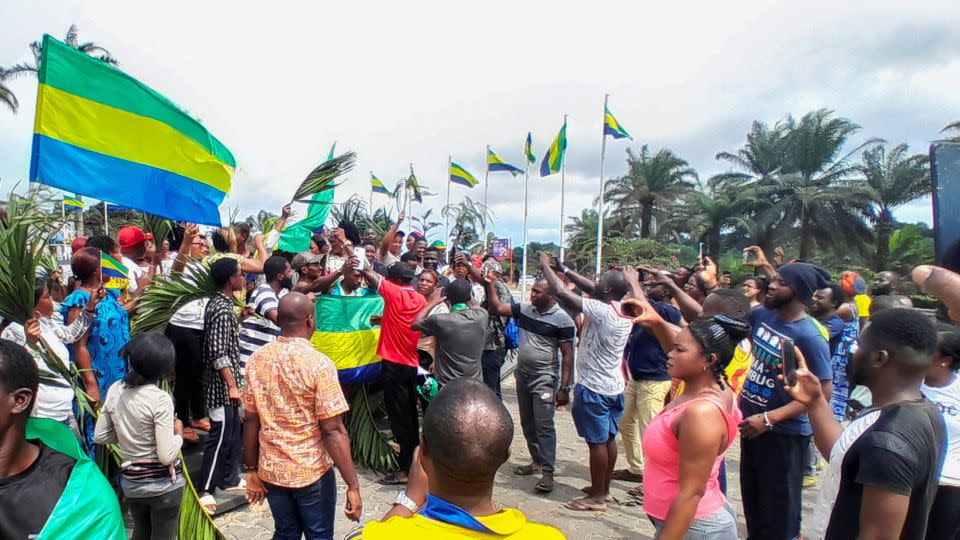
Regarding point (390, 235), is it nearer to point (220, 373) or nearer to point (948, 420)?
point (220, 373)

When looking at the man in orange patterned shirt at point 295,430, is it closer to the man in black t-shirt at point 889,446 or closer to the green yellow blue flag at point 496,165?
the man in black t-shirt at point 889,446

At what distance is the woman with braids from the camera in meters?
2.42

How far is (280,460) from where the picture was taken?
2898 millimetres

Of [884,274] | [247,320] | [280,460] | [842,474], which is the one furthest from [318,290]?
[884,274]

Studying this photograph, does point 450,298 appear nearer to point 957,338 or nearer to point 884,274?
point 957,338

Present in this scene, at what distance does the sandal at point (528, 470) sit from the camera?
5500 mm

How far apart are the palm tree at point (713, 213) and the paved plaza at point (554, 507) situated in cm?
3070

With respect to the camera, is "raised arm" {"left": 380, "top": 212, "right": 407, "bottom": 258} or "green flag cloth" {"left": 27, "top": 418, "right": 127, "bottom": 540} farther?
"raised arm" {"left": 380, "top": 212, "right": 407, "bottom": 258}

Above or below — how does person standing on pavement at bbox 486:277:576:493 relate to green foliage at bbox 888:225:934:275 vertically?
below

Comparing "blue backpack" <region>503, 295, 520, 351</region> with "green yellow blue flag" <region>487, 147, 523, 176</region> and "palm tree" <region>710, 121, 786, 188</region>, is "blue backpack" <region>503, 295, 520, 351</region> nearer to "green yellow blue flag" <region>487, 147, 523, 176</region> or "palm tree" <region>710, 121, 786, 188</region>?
"green yellow blue flag" <region>487, 147, 523, 176</region>

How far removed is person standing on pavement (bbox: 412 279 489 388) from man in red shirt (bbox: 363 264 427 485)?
27 cm

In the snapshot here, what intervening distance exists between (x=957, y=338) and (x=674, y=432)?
1475mm

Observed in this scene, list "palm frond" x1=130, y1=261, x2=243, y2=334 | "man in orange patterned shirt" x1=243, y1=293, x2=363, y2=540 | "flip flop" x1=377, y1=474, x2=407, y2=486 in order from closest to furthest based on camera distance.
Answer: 1. "man in orange patterned shirt" x1=243, y1=293, x2=363, y2=540
2. "palm frond" x1=130, y1=261, x2=243, y2=334
3. "flip flop" x1=377, y1=474, x2=407, y2=486

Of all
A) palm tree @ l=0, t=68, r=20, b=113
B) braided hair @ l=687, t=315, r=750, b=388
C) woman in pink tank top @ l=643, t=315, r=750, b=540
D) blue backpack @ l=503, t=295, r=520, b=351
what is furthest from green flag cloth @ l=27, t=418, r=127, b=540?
palm tree @ l=0, t=68, r=20, b=113
